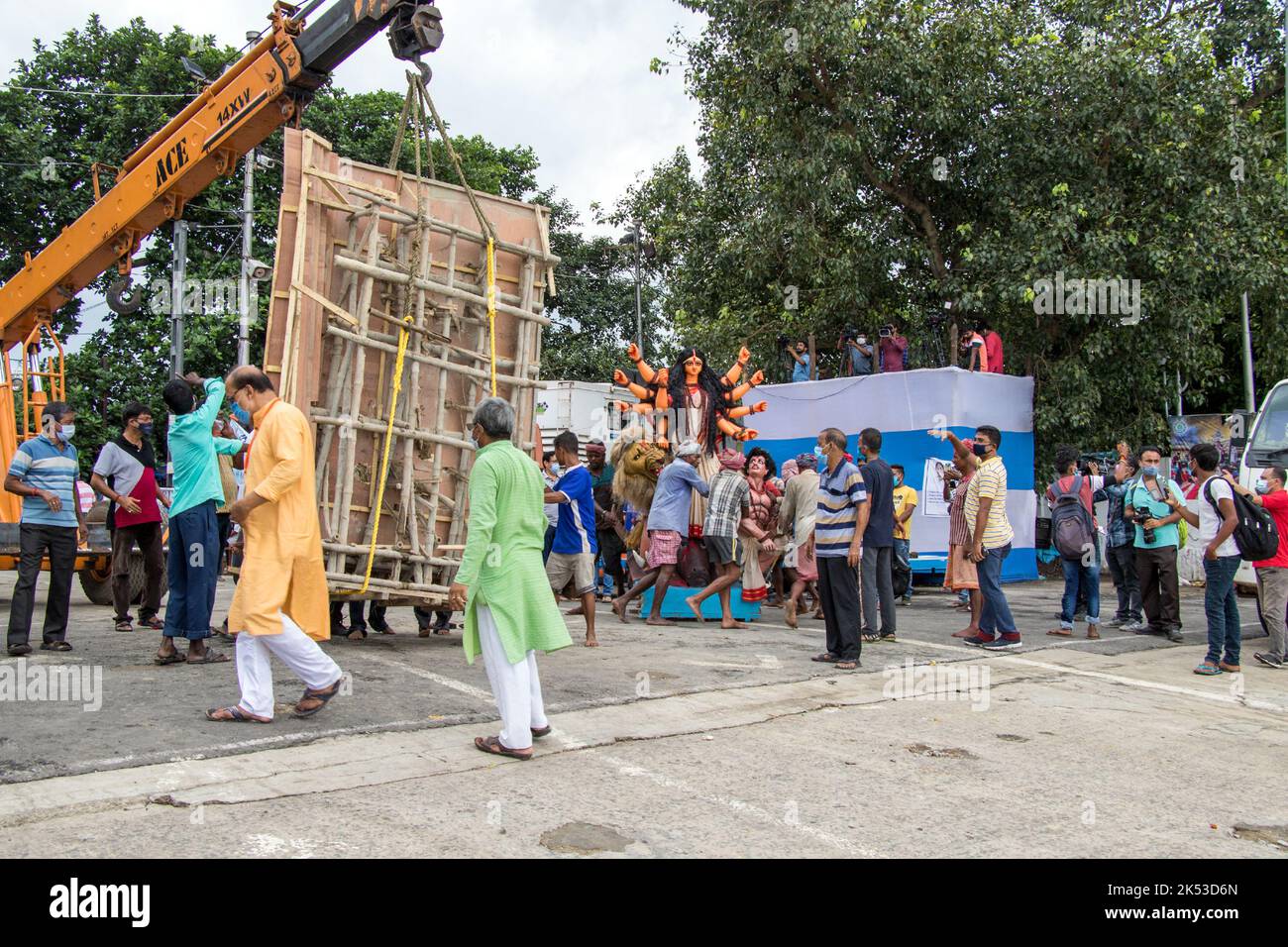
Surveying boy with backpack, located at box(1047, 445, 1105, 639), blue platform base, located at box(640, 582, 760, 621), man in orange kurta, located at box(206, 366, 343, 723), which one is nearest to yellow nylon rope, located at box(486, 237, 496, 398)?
man in orange kurta, located at box(206, 366, 343, 723)

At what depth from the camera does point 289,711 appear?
5.87 metres

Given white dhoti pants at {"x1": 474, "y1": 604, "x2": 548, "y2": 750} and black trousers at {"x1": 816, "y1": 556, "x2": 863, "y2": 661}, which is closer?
white dhoti pants at {"x1": 474, "y1": 604, "x2": 548, "y2": 750}

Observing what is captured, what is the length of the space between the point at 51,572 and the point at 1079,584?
28.6 ft

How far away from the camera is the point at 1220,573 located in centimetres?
830

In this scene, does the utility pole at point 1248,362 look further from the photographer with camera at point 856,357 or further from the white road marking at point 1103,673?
the white road marking at point 1103,673

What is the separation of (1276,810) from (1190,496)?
9479mm

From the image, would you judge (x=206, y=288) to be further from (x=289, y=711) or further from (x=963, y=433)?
(x=289, y=711)

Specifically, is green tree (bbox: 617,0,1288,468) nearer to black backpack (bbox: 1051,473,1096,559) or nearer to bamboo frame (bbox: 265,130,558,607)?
black backpack (bbox: 1051,473,1096,559)

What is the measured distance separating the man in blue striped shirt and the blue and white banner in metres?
6.74

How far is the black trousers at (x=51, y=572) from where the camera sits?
296 inches

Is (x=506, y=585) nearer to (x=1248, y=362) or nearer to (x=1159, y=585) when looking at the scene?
(x=1159, y=585)

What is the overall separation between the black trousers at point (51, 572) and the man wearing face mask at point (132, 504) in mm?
684

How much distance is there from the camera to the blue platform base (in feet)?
35.6

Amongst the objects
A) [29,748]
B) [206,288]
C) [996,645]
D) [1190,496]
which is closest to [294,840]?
[29,748]
